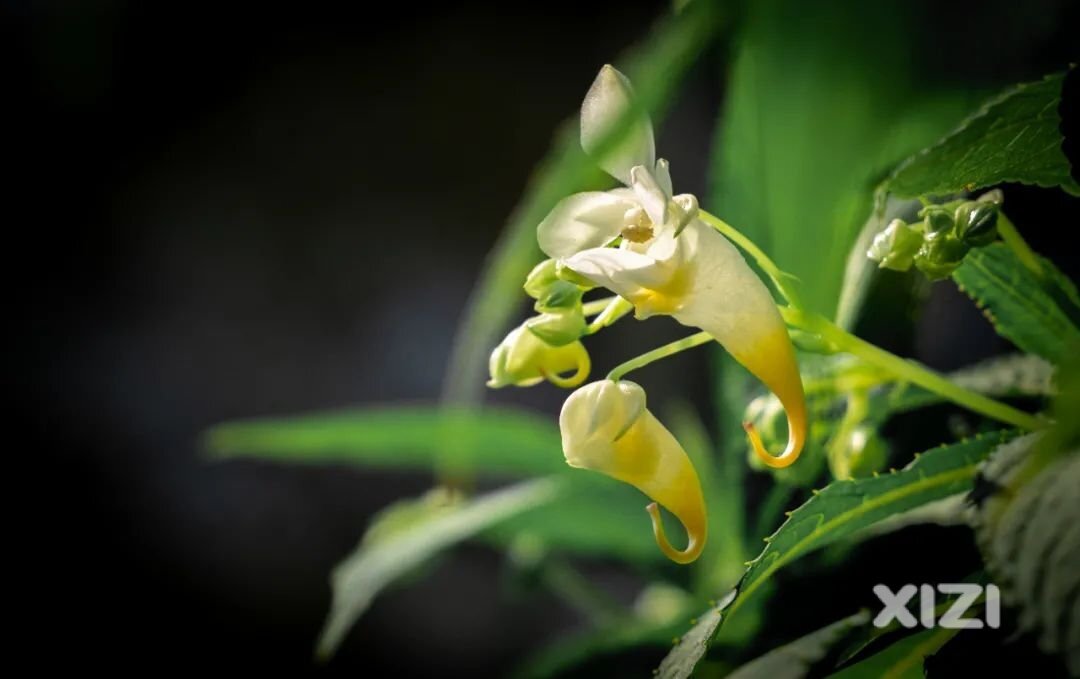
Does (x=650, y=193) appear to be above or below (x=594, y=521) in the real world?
above

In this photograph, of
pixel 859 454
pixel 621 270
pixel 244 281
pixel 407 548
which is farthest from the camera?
pixel 244 281

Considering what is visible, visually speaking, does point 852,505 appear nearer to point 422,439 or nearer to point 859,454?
point 859,454

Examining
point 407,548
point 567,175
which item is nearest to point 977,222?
point 567,175

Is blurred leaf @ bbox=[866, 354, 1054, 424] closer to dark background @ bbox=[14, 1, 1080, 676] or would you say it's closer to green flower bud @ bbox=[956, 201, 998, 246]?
green flower bud @ bbox=[956, 201, 998, 246]

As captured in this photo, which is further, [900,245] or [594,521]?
[594,521]

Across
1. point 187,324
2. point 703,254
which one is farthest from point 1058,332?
point 187,324

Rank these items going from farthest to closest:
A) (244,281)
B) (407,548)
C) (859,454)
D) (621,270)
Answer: (244,281)
(407,548)
(859,454)
(621,270)

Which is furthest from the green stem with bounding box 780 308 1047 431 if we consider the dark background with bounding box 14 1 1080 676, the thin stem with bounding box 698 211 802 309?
the dark background with bounding box 14 1 1080 676
